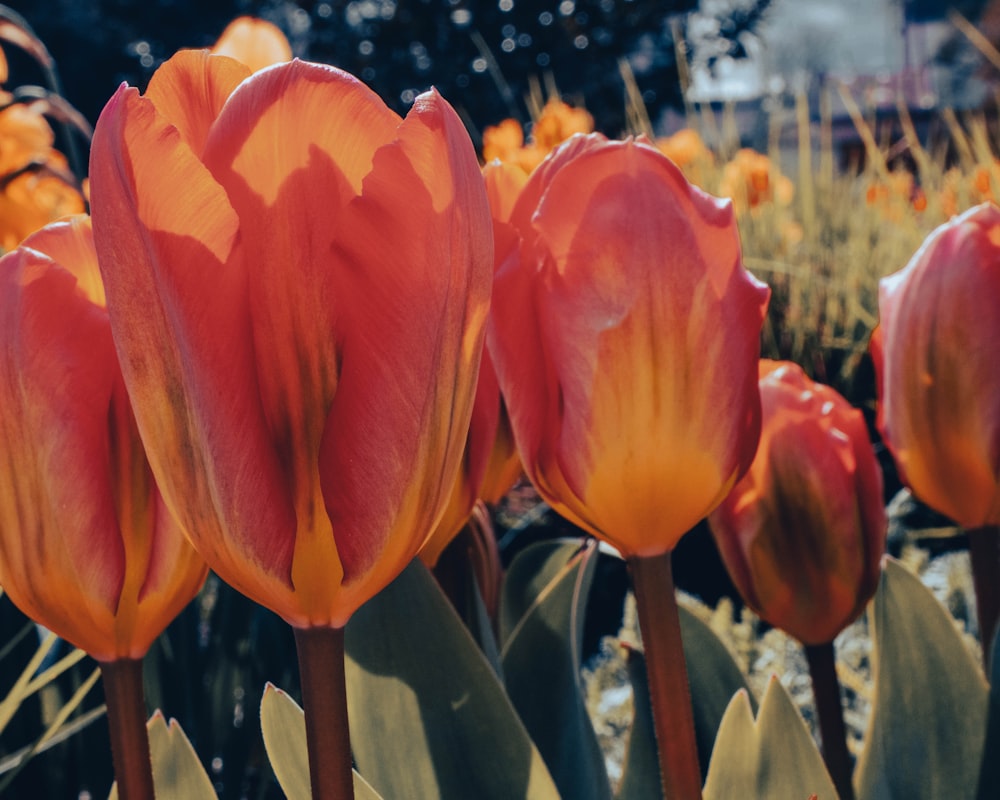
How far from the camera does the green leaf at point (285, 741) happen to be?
41cm

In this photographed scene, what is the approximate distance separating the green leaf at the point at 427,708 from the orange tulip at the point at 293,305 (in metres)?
0.16

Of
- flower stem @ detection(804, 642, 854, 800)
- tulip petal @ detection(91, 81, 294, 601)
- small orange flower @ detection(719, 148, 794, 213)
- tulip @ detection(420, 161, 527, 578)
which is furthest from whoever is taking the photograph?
small orange flower @ detection(719, 148, 794, 213)

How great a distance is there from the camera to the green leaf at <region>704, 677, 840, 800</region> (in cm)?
45

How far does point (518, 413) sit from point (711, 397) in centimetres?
7

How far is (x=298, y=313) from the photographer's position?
0.29 meters

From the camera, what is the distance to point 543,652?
0.56 m

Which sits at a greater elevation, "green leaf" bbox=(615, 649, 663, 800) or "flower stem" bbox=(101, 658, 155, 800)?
"flower stem" bbox=(101, 658, 155, 800)

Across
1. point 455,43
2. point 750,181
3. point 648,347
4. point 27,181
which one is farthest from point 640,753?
point 455,43

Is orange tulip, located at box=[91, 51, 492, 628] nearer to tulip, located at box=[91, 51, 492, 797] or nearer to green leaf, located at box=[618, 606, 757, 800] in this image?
tulip, located at box=[91, 51, 492, 797]

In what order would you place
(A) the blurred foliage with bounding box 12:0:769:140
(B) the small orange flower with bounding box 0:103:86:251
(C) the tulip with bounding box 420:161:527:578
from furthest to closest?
(A) the blurred foliage with bounding box 12:0:769:140
(B) the small orange flower with bounding box 0:103:86:251
(C) the tulip with bounding box 420:161:527:578

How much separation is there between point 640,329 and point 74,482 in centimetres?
19

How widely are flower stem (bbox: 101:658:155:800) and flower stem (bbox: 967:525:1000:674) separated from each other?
375 mm

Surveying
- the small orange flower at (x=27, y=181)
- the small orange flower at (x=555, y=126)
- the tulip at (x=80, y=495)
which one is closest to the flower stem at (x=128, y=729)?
the tulip at (x=80, y=495)

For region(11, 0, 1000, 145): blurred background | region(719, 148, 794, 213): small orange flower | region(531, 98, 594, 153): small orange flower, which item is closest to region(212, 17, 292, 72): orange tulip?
region(531, 98, 594, 153): small orange flower
